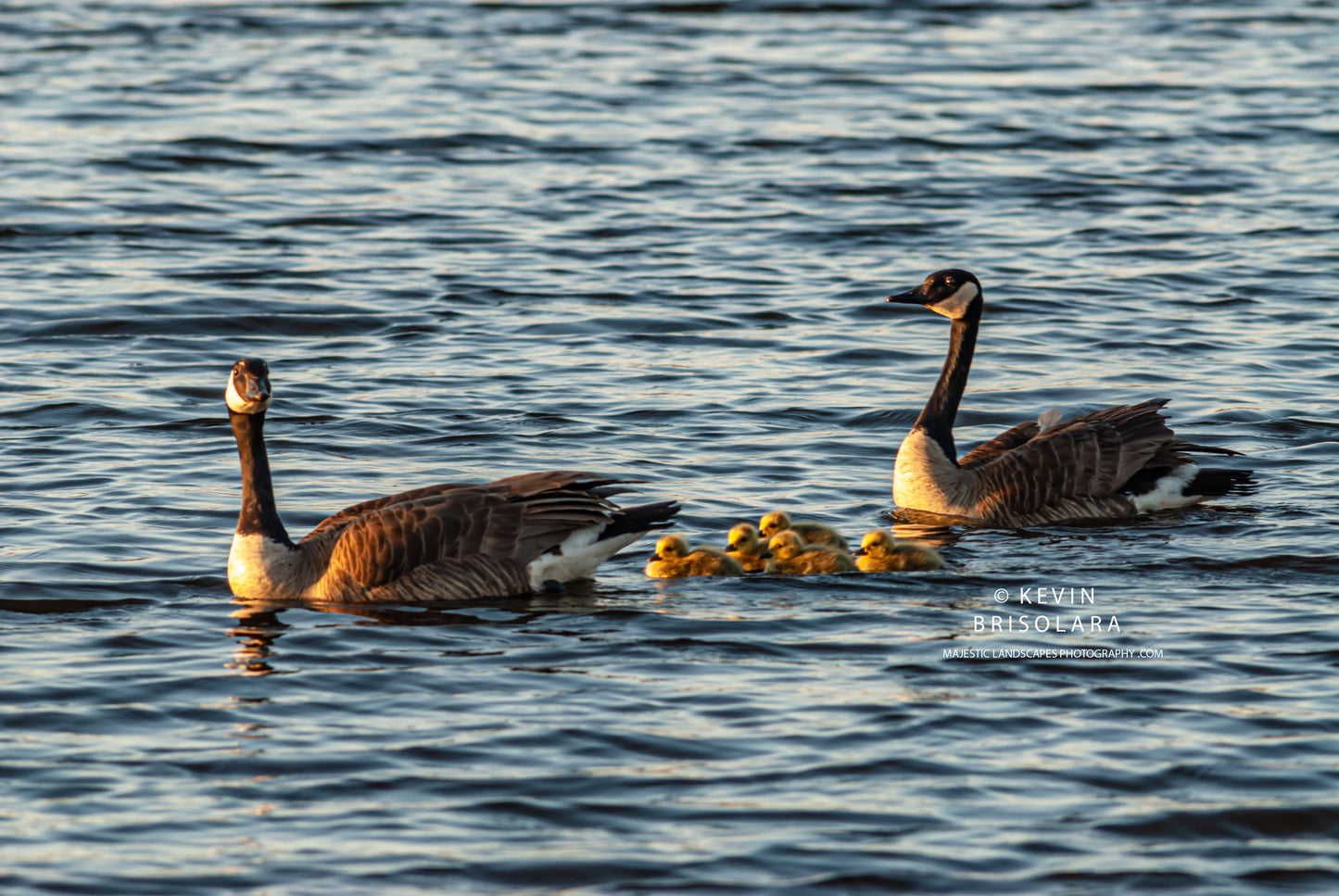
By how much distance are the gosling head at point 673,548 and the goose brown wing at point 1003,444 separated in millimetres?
3183

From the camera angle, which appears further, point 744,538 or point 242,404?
point 744,538

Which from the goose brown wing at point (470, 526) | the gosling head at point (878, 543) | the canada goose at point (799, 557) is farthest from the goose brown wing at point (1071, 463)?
the goose brown wing at point (470, 526)

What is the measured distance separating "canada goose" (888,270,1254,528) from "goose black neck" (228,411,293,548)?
487 cm

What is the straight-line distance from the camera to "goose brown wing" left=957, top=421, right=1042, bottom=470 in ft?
46.7

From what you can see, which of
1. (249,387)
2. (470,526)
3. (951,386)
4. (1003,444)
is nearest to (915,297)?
(951,386)

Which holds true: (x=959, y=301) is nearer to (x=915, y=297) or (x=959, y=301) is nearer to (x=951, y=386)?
(x=915, y=297)

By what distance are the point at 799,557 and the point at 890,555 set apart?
626mm

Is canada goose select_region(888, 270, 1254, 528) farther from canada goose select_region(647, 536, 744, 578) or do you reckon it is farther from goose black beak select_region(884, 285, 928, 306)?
canada goose select_region(647, 536, 744, 578)

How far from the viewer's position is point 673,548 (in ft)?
38.9

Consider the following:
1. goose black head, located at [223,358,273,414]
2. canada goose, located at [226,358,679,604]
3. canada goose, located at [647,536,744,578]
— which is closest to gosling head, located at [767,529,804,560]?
canada goose, located at [647,536,744,578]

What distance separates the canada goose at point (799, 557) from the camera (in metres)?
11.7

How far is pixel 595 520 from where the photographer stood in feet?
38.6

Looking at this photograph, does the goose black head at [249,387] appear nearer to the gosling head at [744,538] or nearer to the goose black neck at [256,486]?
the goose black neck at [256,486]

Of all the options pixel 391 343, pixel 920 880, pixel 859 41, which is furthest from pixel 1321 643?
pixel 859 41
